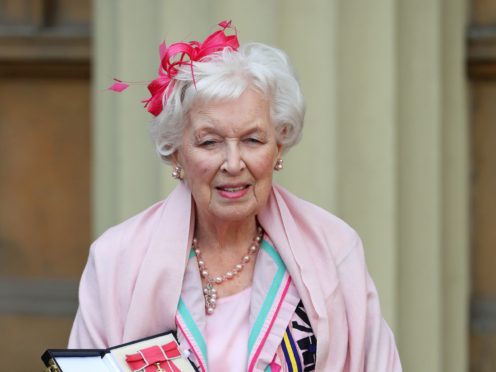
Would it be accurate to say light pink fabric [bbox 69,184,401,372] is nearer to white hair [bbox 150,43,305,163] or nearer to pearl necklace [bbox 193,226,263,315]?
pearl necklace [bbox 193,226,263,315]

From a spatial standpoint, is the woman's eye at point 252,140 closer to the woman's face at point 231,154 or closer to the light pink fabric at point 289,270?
the woman's face at point 231,154

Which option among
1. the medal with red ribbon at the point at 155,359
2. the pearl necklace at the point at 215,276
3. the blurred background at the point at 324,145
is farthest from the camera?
the blurred background at the point at 324,145

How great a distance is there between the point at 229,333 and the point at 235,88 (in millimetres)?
590

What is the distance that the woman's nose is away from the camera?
3014mm

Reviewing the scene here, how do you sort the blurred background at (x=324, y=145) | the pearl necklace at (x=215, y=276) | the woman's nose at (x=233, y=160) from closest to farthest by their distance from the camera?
the woman's nose at (x=233, y=160), the pearl necklace at (x=215, y=276), the blurred background at (x=324, y=145)

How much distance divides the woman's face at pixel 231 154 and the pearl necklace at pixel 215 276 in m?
0.15

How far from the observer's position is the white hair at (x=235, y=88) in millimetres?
3033

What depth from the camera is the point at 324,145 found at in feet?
14.3

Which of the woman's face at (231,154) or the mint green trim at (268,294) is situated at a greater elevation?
the woman's face at (231,154)

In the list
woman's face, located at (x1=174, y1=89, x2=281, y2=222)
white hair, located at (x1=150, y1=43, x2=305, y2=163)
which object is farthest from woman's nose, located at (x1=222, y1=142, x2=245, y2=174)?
white hair, located at (x1=150, y1=43, x2=305, y2=163)

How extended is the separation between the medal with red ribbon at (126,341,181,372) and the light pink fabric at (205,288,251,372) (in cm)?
12

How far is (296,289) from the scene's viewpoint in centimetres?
316

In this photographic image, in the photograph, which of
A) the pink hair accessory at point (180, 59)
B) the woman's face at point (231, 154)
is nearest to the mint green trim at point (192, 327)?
the woman's face at point (231, 154)

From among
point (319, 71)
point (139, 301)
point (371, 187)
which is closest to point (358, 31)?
point (319, 71)
